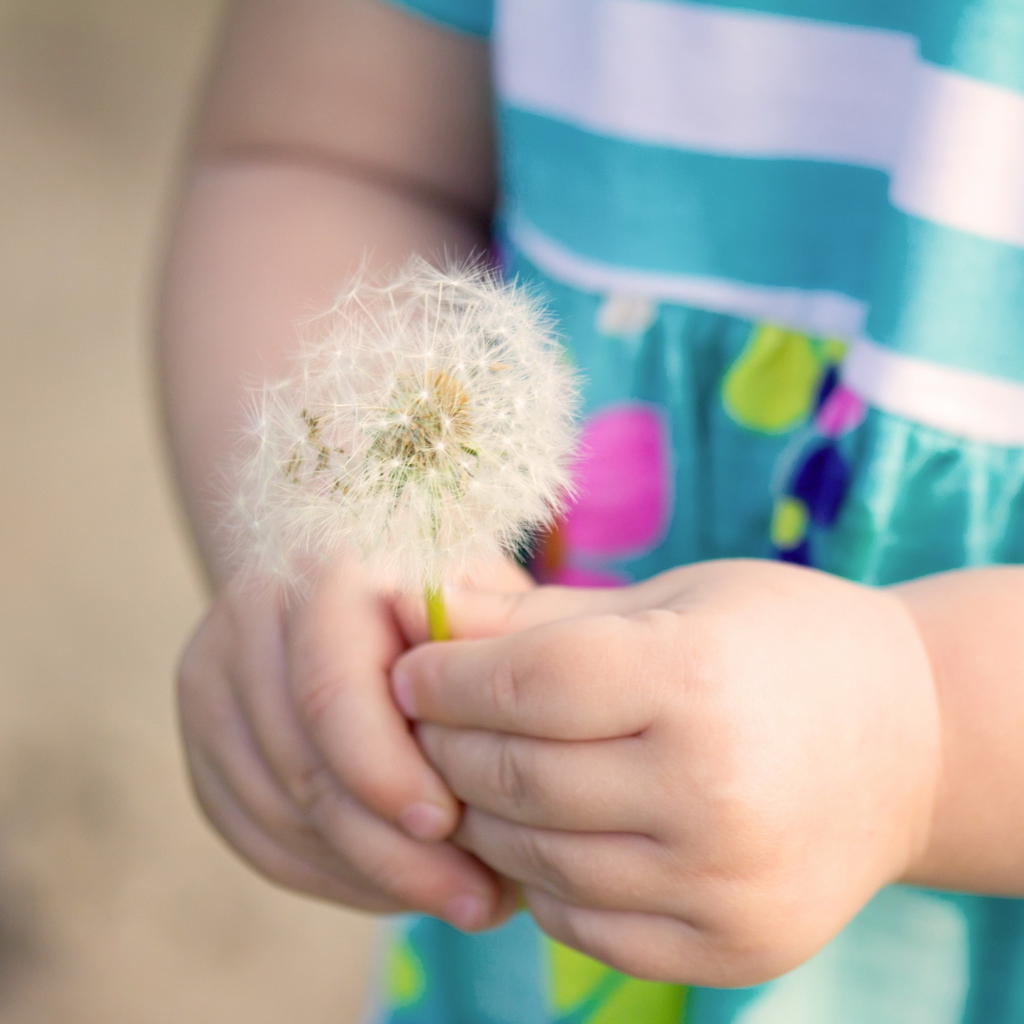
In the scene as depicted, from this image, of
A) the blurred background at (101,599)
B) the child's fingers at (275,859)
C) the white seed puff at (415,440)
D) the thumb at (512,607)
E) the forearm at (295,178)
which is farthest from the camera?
the blurred background at (101,599)

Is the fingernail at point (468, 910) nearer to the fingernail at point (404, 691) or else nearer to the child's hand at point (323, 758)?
the child's hand at point (323, 758)

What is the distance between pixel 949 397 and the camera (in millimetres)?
609

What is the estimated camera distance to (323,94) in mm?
776

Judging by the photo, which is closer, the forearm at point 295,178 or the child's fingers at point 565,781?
the child's fingers at point 565,781

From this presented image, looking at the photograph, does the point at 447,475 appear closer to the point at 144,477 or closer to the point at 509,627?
the point at 509,627

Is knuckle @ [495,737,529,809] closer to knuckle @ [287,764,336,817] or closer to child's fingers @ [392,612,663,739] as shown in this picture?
child's fingers @ [392,612,663,739]

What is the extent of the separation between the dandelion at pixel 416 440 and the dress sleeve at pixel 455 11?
0.36 metres

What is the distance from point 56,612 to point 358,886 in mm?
1428

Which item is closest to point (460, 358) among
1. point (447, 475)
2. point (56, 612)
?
point (447, 475)

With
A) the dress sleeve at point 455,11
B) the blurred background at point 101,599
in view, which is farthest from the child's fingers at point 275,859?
the blurred background at point 101,599

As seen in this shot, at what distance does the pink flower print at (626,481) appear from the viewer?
2.43 feet

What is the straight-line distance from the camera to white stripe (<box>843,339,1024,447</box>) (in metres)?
0.61

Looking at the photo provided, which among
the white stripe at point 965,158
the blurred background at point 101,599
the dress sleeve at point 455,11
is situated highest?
the dress sleeve at point 455,11

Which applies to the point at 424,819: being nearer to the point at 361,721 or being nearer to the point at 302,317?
the point at 361,721
